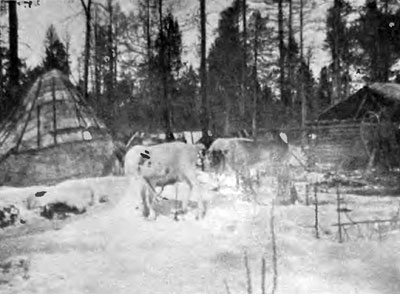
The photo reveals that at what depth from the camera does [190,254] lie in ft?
12.1

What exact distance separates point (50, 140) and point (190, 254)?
4.27m

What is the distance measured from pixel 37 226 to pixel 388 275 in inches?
145

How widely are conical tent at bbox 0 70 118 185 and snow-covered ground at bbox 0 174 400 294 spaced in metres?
1.91

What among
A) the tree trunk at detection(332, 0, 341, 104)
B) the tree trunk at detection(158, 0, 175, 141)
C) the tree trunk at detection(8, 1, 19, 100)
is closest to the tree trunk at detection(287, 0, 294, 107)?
the tree trunk at detection(332, 0, 341, 104)

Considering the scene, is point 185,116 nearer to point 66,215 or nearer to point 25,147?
point 25,147

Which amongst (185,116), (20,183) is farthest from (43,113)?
(185,116)

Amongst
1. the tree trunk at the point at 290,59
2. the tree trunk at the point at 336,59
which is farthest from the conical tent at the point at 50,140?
the tree trunk at the point at 290,59

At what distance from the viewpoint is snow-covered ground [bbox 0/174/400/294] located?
3.06 m

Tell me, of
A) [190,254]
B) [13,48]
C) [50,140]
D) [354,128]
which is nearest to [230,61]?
[354,128]

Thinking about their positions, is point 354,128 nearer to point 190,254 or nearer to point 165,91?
point 165,91

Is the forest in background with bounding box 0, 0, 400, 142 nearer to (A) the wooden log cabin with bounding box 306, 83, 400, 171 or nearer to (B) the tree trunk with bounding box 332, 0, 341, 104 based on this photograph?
(B) the tree trunk with bounding box 332, 0, 341, 104

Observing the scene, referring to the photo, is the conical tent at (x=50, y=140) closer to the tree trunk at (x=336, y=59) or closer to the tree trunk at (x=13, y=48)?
the tree trunk at (x=13, y=48)

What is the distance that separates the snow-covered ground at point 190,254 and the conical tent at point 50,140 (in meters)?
1.91

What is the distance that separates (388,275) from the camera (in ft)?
10.5
